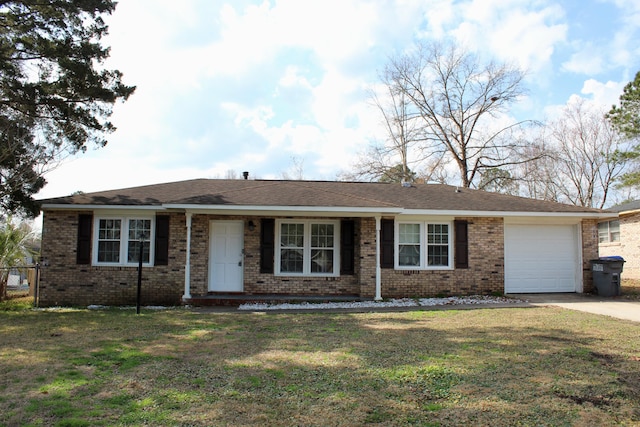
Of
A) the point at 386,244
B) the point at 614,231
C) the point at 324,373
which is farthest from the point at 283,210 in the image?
the point at 614,231

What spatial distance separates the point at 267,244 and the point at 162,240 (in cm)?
288

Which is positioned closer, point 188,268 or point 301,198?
point 188,268

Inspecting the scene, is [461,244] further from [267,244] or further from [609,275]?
[267,244]

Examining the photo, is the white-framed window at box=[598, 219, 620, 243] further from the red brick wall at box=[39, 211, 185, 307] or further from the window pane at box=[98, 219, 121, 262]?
the window pane at box=[98, 219, 121, 262]

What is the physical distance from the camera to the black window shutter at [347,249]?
1255 centimetres

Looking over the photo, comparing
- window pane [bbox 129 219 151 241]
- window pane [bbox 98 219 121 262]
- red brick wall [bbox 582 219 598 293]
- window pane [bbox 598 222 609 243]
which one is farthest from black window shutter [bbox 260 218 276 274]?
window pane [bbox 598 222 609 243]

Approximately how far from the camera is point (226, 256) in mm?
12586

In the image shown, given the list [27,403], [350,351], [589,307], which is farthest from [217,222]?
[589,307]

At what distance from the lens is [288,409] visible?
163 inches

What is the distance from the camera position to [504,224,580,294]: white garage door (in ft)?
43.2

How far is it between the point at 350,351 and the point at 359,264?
608 cm

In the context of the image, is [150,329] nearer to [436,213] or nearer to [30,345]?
[30,345]

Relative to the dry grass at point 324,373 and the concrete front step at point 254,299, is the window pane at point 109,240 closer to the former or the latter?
the concrete front step at point 254,299

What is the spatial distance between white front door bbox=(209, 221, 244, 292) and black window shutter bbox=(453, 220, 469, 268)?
6.14 meters
